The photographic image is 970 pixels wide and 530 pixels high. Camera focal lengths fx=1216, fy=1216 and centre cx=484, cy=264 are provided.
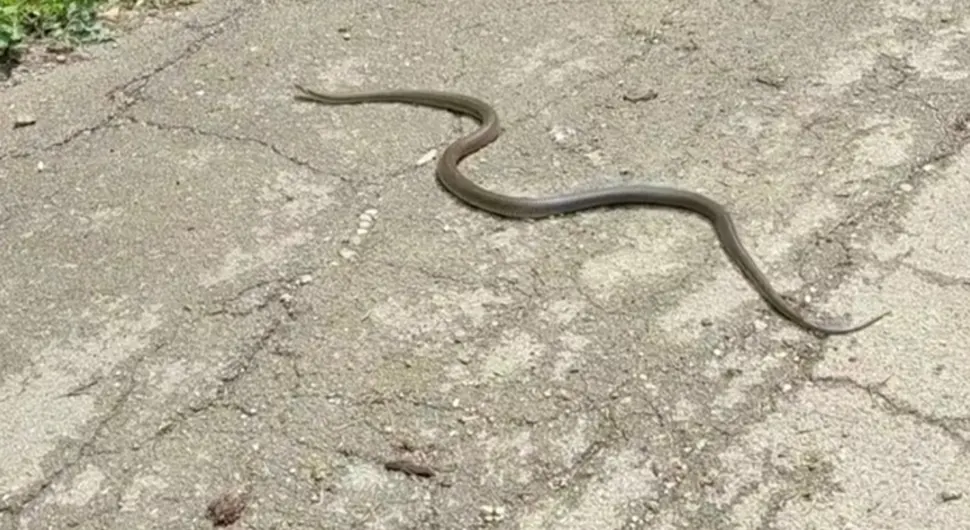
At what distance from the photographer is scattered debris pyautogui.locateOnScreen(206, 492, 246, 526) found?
327 centimetres

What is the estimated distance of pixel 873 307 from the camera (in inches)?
149

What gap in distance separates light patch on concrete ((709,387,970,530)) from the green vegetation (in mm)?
3828

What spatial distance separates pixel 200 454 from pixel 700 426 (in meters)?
1.42

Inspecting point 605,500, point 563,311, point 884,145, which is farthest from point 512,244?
point 884,145

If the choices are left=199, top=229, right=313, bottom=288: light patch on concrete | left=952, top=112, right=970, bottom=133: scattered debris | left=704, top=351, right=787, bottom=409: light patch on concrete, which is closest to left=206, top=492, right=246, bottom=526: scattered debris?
left=199, top=229, right=313, bottom=288: light patch on concrete

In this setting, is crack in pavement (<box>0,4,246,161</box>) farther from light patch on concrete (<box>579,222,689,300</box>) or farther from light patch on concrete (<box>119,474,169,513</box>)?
light patch on concrete (<box>579,222,689,300</box>)

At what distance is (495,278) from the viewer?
13.3ft

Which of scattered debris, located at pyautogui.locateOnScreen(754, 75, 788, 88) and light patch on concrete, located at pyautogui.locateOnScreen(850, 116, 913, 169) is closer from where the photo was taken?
light patch on concrete, located at pyautogui.locateOnScreen(850, 116, 913, 169)

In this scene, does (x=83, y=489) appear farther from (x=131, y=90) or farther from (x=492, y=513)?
(x=131, y=90)

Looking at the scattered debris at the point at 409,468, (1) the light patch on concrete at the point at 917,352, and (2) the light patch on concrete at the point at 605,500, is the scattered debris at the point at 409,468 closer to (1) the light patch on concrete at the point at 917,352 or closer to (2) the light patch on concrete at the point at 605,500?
(2) the light patch on concrete at the point at 605,500

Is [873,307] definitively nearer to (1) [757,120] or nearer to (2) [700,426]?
(2) [700,426]

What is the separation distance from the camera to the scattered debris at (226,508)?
3.27 meters

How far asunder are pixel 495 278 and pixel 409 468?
890mm

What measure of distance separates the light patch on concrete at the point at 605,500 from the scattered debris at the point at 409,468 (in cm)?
31
